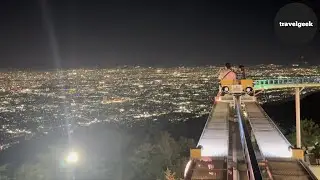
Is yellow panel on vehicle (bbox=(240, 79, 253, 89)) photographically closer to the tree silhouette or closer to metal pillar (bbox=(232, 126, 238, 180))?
metal pillar (bbox=(232, 126, 238, 180))

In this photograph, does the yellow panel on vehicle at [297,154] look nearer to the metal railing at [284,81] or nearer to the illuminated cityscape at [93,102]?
the metal railing at [284,81]

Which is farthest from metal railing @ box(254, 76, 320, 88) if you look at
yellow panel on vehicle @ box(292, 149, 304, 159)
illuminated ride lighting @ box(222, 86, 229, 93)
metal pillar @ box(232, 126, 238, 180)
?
yellow panel on vehicle @ box(292, 149, 304, 159)

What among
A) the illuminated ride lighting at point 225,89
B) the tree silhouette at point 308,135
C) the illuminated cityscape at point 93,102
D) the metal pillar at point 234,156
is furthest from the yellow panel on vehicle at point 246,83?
the illuminated cityscape at point 93,102

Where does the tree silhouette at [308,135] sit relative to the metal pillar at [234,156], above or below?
below

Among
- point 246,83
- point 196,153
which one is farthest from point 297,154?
point 246,83

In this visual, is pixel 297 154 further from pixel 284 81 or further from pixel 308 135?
pixel 308 135

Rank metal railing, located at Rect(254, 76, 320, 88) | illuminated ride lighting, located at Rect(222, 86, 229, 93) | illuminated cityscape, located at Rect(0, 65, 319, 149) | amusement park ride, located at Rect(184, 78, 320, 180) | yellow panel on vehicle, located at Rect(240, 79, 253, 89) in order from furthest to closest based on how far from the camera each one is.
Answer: illuminated cityscape, located at Rect(0, 65, 319, 149) → metal railing, located at Rect(254, 76, 320, 88) → yellow panel on vehicle, located at Rect(240, 79, 253, 89) → illuminated ride lighting, located at Rect(222, 86, 229, 93) → amusement park ride, located at Rect(184, 78, 320, 180)

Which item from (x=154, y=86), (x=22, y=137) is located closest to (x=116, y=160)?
(x=22, y=137)

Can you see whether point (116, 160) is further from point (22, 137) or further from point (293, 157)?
point (293, 157)
